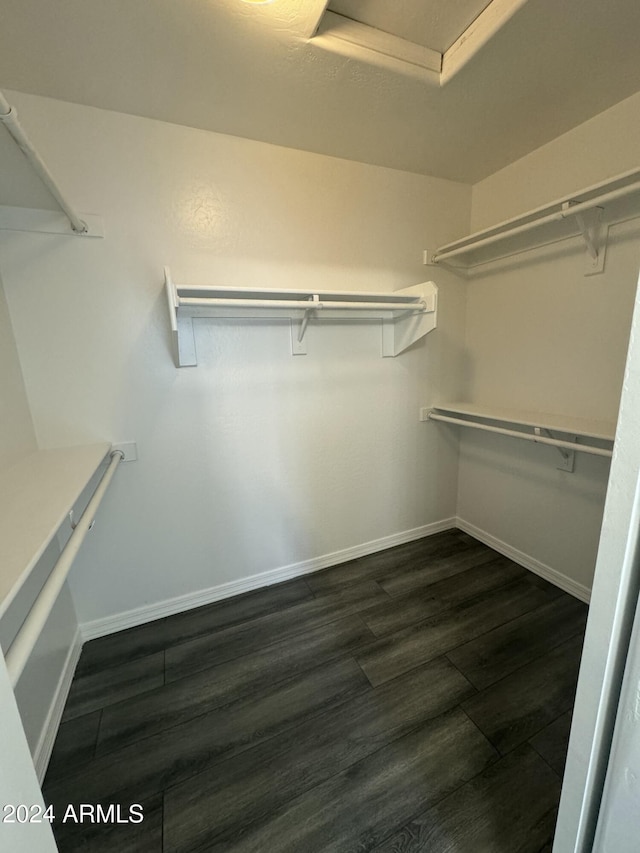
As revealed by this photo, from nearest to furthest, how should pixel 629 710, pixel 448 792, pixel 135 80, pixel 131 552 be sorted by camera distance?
pixel 629 710 < pixel 448 792 < pixel 135 80 < pixel 131 552

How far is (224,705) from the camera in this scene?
1313 millimetres

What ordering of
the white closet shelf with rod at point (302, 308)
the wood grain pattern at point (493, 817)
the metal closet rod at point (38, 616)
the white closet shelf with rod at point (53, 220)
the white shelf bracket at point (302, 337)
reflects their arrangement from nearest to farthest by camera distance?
the metal closet rod at point (38, 616) → the wood grain pattern at point (493, 817) → the white closet shelf with rod at point (53, 220) → the white closet shelf with rod at point (302, 308) → the white shelf bracket at point (302, 337)

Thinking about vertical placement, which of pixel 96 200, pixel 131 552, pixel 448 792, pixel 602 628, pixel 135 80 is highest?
pixel 135 80

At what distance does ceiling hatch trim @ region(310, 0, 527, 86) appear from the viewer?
108 cm

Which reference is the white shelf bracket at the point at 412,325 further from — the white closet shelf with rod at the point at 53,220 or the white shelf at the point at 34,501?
the white shelf at the point at 34,501

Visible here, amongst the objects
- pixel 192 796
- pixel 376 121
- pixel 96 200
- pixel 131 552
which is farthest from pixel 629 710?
pixel 96 200

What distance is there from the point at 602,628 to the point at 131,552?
5.97 feet

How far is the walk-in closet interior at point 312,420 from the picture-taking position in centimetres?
98

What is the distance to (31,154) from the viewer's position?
91 cm

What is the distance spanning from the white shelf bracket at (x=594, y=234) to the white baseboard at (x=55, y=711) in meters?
2.89

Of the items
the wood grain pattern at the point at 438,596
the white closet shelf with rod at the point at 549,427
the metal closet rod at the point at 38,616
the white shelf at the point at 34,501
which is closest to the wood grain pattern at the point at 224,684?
the wood grain pattern at the point at 438,596

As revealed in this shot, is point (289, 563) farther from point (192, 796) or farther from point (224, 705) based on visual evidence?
point (192, 796)

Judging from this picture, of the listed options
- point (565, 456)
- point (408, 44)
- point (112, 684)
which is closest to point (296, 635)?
point (112, 684)

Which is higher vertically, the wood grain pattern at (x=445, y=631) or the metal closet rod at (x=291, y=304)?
the metal closet rod at (x=291, y=304)
